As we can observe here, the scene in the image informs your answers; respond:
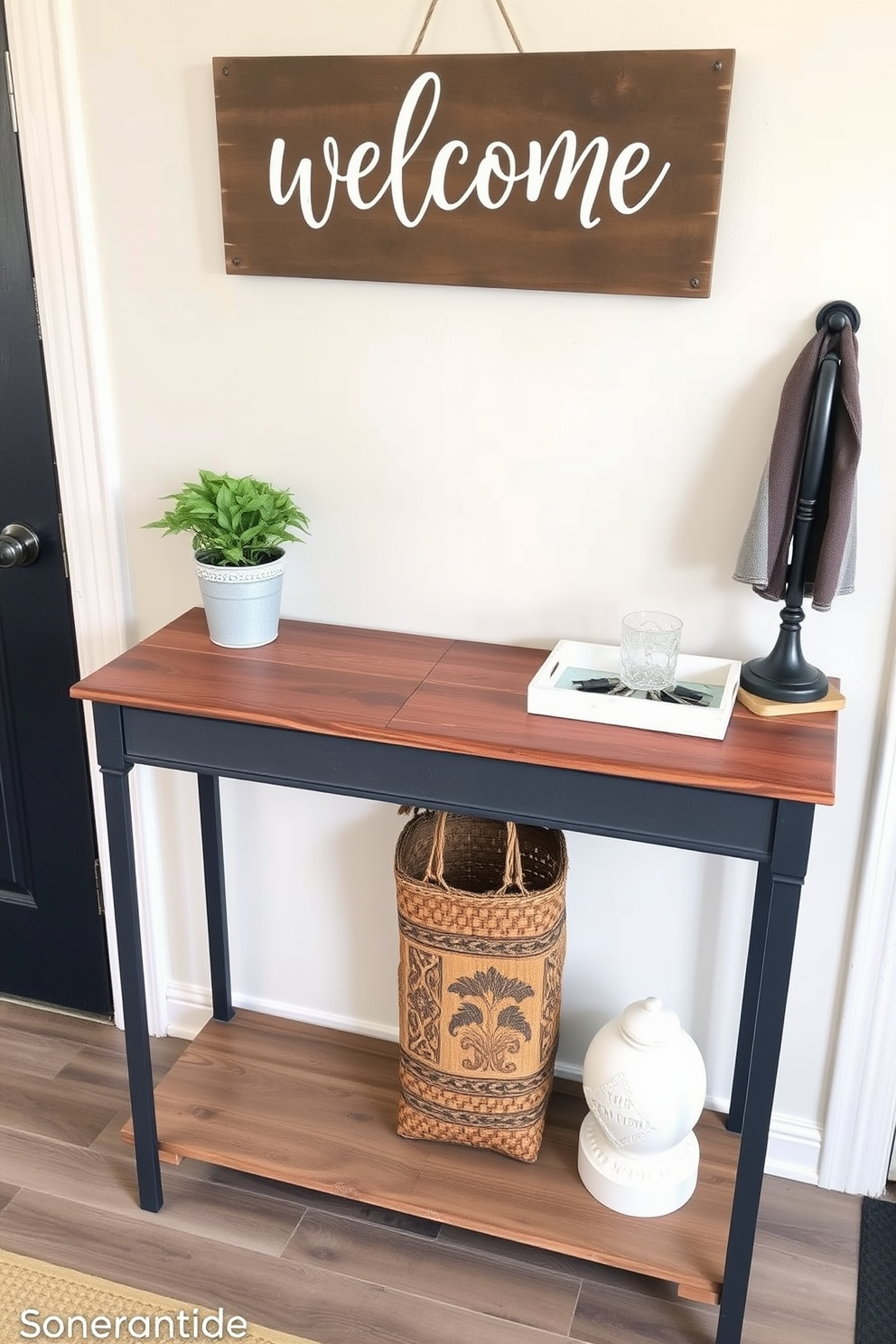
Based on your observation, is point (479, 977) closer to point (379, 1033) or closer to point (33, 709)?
point (379, 1033)

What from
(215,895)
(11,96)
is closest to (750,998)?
(215,895)

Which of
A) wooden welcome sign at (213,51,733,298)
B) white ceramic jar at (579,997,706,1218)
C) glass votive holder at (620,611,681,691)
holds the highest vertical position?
wooden welcome sign at (213,51,733,298)

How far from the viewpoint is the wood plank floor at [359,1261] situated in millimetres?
1760

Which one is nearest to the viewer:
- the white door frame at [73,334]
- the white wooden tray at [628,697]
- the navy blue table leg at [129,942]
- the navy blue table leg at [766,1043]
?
the navy blue table leg at [766,1043]

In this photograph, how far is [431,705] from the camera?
1.63 metres

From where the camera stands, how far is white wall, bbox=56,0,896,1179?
5.19 ft

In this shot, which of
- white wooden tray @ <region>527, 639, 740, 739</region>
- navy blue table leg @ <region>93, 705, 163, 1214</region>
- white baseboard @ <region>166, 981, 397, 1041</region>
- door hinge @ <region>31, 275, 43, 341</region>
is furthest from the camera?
white baseboard @ <region>166, 981, 397, 1041</region>

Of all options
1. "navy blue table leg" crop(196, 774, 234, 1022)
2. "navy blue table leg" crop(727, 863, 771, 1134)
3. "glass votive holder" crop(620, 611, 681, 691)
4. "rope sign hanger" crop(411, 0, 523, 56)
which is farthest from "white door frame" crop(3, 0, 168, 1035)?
"navy blue table leg" crop(727, 863, 771, 1134)

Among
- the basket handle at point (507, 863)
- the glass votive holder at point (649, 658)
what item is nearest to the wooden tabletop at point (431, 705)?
the glass votive holder at point (649, 658)

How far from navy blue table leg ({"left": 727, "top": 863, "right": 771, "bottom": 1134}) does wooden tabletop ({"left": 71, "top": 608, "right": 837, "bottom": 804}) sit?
358 mm

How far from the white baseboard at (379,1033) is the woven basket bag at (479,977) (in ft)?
0.89

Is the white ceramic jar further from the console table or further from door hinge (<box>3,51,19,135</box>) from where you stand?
door hinge (<box>3,51,19,135</box>)

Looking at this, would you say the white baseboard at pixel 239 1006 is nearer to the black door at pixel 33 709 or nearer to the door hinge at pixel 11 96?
the black door at pixel 33 709

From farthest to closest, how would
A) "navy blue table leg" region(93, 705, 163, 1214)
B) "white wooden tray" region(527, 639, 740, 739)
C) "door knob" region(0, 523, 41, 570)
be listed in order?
1. "door knob" region(0, 523, 41, 570)
2. "navy blue table leg" region(93, 705, 163, 1214)
3. "white wooden tray" region(527, 639, 740, 739)
